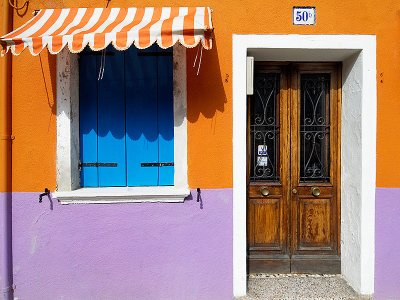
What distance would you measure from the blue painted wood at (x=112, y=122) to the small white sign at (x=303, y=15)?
2094 millimetres

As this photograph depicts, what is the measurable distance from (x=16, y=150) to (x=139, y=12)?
2.10 metres

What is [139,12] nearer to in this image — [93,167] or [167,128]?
[167,128]

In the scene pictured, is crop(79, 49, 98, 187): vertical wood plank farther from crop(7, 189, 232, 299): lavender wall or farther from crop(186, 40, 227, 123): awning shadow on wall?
crop(186, 40, 227, 123): awning shadow on wall

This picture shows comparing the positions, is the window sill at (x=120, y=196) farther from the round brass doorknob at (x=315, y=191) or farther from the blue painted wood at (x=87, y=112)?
the round brass doorknob at (x=315, y=191)

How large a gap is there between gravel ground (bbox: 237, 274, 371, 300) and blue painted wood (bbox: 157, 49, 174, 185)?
1.68 m

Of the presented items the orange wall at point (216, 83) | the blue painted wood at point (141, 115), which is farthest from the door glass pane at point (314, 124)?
the blue painted wood at point (141, 115)

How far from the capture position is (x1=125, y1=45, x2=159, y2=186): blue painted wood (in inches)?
184

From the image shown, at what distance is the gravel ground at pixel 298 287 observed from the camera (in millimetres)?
4539

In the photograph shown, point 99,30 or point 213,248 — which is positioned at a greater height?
point 99,30

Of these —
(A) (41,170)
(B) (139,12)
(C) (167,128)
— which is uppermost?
(B) (139,12)

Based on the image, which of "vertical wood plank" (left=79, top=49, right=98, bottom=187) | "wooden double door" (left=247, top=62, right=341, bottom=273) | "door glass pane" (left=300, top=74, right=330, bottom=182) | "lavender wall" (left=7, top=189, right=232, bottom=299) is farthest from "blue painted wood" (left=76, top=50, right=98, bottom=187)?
"door glass pane" (left=300, top=74, right=330, bottom=182)

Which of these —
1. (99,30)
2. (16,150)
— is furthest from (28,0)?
(16,150)

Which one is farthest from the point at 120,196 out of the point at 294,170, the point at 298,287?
the point at 298,287

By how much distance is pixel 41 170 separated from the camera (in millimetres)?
4469
